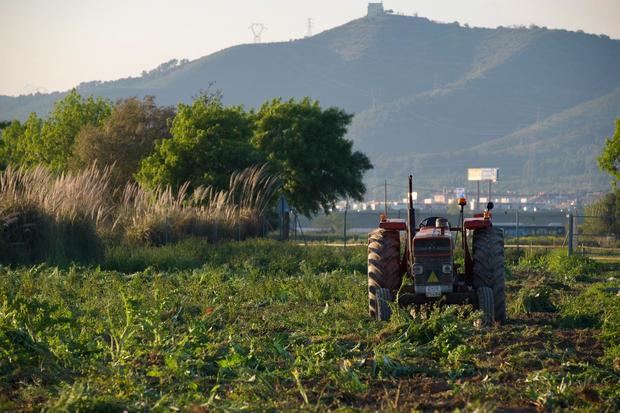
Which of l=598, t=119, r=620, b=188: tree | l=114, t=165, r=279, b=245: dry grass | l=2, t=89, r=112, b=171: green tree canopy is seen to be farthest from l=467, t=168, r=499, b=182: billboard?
l=114, t=165, r=279, b=245: dry grass

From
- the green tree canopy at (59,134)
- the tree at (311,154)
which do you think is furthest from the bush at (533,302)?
the green tree canopy at (59,134)

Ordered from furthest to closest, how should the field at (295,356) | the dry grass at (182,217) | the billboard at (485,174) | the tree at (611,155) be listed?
the billboard at (485,174) → the tree at (611,155) → the dry grass at (182,217) → the field at (295,356)

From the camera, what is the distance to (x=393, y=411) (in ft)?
29.8

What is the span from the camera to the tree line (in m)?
48.2

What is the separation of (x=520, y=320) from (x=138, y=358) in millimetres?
6819

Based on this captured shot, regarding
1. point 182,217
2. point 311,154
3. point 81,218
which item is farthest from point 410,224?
point 311,154

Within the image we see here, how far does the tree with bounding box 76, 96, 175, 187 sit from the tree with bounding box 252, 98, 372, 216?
7.07 m

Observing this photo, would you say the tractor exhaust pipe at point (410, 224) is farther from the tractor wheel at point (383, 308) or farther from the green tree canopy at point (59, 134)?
the green tree canopy at point (59, 134)

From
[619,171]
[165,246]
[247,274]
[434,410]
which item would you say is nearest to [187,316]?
[434,410]

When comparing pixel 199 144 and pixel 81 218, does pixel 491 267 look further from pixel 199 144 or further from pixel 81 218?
pixel 199 144

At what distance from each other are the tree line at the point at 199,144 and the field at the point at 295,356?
3022cm

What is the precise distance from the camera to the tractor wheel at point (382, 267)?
51.4 ft

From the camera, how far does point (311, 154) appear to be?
6181 centimetres

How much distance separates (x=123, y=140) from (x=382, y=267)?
133ft
